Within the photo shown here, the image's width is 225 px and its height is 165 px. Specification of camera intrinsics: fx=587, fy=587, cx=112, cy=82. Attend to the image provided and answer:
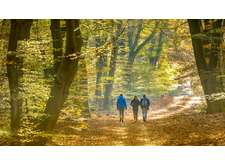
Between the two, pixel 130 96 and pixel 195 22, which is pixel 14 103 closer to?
pixel 130 96

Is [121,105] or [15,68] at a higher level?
[15,68]

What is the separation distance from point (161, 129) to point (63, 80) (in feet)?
5.95

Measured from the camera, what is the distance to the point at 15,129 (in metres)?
9.77

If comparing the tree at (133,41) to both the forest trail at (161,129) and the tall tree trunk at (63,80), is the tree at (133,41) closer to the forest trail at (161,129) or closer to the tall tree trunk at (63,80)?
the forest trail at (161,129)

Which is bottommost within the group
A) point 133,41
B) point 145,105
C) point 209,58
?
point 145,105

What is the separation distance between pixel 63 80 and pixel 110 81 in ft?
2.57

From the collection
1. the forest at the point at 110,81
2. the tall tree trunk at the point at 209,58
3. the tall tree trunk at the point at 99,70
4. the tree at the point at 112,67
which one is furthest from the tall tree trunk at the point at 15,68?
the tall tree trunk at the point at 209,58

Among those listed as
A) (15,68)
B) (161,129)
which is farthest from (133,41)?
(15,68)

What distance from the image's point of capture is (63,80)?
32.0 feet

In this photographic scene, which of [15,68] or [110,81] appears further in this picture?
[15,68]

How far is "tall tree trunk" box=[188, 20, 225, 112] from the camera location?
966cm

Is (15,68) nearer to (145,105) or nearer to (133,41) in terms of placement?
(133,41)

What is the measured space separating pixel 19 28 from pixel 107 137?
232 cm

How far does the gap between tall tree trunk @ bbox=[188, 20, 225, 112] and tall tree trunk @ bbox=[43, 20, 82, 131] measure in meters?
1.93
